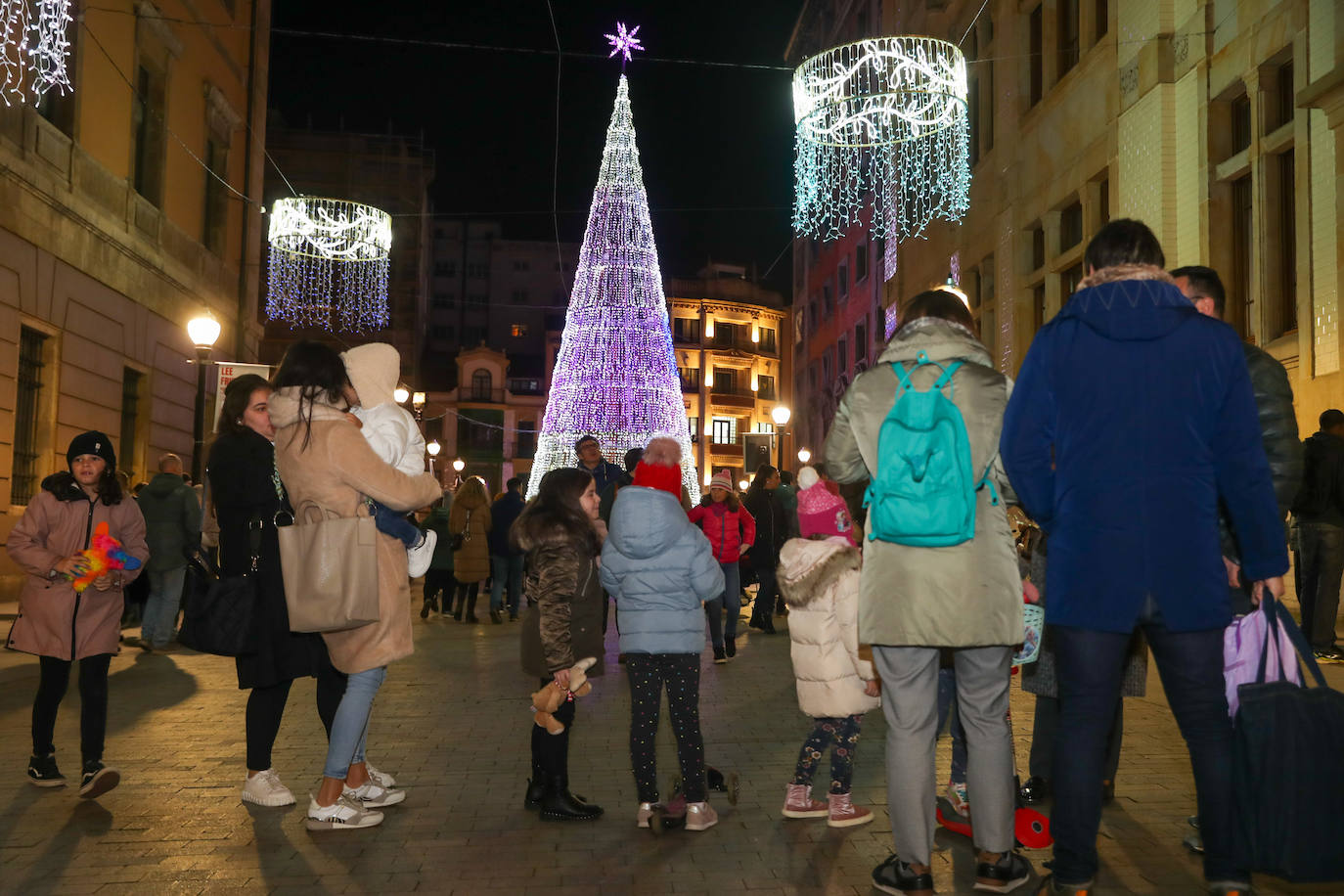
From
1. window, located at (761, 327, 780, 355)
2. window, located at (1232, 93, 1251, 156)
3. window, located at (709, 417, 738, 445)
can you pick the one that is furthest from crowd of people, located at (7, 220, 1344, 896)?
window, located at (761, 327, 780, 355)

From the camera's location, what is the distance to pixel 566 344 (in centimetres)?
3117

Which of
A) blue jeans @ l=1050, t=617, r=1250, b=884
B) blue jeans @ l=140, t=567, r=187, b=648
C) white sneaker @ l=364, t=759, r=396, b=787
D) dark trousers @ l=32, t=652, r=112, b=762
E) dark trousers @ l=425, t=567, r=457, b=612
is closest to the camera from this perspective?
blue jeans @ l=1050, t=617, r=1250, b=884

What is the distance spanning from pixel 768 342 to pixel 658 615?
73.3 meters

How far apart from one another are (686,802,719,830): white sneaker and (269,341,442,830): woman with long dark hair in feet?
4.68

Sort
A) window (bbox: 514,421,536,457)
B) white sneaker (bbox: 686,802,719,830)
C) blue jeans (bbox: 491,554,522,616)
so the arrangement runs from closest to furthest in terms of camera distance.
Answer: white sneaker (bbox: 686,802,719,830) < blue jeans (bbox: 491,554,522,616) < window (bbox: 514,421,536,457)

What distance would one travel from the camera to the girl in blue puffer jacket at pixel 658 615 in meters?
5.71

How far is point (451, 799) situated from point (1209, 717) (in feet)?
12.3

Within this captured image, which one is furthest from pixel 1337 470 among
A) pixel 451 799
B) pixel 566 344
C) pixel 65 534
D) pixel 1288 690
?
pixel 566 344

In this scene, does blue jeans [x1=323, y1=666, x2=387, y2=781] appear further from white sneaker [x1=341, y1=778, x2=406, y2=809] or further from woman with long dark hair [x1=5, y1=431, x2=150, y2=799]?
woman with long dark hair [x1=5, y1=431, x2=150, y2=799]

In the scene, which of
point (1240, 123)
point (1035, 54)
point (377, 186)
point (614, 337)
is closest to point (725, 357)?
point (377, 186)

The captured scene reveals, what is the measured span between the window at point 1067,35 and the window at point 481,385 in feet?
178

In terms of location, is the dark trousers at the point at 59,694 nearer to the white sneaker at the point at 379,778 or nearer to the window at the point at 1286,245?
the white sneaker at the point at 379,778

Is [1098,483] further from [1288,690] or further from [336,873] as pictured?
[336,873]

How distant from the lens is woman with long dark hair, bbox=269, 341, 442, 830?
18.3 feet
